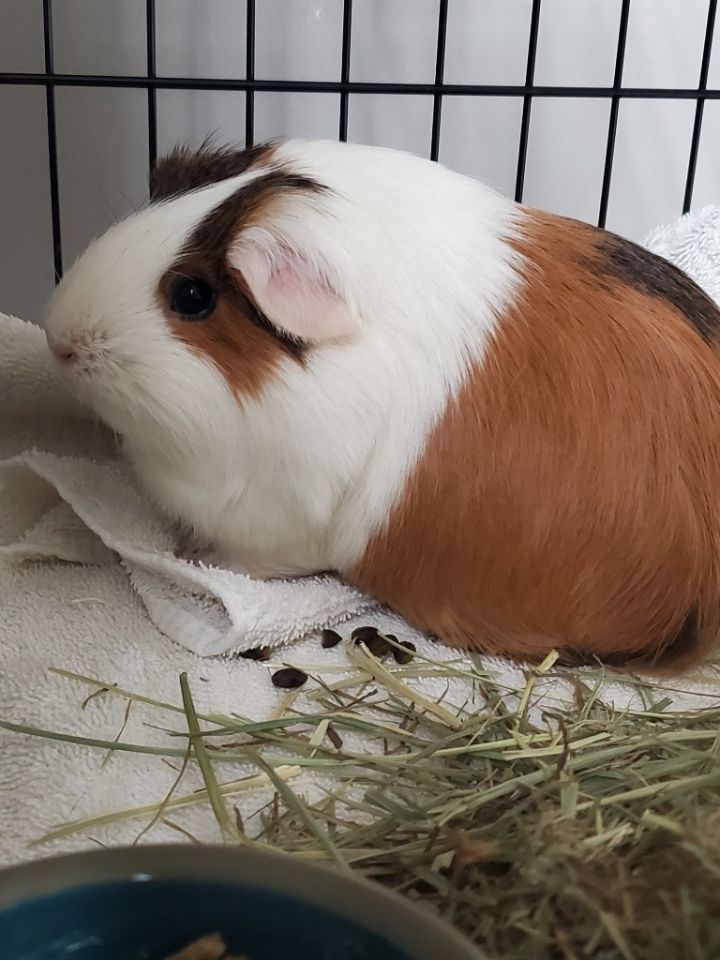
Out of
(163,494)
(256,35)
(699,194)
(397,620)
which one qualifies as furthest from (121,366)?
(699,194)

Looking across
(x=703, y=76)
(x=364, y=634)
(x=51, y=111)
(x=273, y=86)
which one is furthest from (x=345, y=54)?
(x=364, y=634)

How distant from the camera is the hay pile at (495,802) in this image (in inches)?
22.0

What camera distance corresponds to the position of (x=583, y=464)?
0.91 m

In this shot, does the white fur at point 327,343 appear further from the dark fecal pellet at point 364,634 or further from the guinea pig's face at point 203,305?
the dark fecal pellet at point 364,634

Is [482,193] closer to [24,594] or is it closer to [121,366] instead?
[121,366]

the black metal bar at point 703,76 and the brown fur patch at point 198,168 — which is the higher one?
the black metal bar at point 703,76

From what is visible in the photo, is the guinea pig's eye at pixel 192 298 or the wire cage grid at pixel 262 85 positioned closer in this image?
the guinea pig's eye at pixel 192 298

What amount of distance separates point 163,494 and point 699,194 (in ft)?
4.31

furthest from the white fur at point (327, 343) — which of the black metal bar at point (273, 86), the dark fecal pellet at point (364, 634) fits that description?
the black metal bar at point (273, 86)

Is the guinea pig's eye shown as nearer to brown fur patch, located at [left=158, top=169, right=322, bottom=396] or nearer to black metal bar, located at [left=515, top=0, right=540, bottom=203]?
brown fur patch, located at [left=158, top=169, right=322, bottom=396]

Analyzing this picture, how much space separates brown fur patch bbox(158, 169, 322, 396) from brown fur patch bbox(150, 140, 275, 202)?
0.34 ft

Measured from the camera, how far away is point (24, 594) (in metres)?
1.04

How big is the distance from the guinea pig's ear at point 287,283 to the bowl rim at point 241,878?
1.58 feet

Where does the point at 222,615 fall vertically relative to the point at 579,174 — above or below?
below
